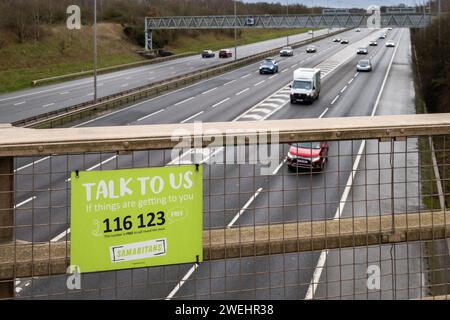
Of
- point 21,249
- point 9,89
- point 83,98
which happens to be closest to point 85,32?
point 9,89

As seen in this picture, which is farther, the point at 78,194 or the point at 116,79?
the point at 116,79

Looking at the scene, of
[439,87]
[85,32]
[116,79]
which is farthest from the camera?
[85,32]

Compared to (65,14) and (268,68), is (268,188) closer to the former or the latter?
(268,68)

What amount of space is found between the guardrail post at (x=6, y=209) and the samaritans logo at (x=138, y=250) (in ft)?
2.14

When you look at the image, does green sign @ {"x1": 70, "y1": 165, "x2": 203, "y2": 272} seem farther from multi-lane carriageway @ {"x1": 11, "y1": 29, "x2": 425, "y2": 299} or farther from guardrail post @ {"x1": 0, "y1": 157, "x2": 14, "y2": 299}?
multi-lane carriageway @ {"x1": 11, "y1": 29, "x2": 425, "y2": 299}

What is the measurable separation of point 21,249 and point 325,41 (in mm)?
99287

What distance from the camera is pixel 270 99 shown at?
41.0 meters

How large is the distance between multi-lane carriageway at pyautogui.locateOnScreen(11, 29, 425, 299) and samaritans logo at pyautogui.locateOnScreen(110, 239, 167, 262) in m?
0.68

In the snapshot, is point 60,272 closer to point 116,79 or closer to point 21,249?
point 21,249

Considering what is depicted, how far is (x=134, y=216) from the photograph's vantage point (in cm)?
317

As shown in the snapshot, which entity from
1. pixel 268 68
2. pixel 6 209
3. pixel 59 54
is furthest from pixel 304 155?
pixel 59 54

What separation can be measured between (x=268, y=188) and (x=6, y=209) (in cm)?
168

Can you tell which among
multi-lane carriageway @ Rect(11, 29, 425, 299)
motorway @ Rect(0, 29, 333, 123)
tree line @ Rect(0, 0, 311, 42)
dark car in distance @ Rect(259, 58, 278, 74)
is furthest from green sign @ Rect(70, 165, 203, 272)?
tree line @ Rect(0, 0, 311, 42)

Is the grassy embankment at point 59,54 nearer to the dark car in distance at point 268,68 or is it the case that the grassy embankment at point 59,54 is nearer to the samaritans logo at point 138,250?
the dark car in distance at point 268,68
